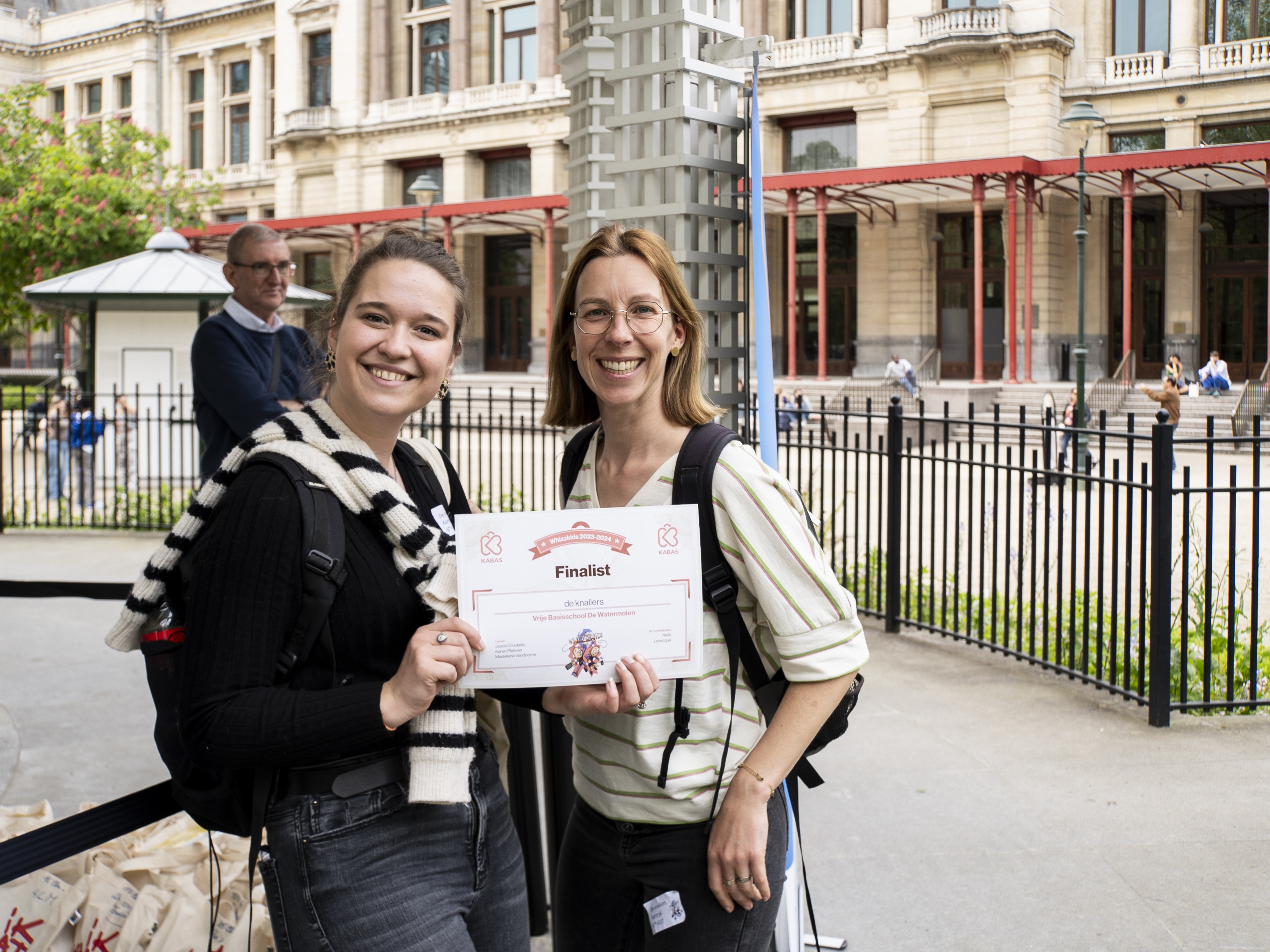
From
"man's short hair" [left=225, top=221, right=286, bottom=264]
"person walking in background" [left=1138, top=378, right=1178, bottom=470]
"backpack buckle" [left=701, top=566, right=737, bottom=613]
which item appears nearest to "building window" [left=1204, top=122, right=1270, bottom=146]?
"person walking in background" [left=1138, top=378, right=1178, bottom=470]

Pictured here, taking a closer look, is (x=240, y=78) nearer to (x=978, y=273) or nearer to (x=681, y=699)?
(x=978, y=273)

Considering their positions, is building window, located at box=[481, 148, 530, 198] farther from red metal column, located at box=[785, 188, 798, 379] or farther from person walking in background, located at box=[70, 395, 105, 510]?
person walking in background, located at box=[70, 395, 105, 510]

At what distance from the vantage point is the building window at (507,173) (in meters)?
40.8

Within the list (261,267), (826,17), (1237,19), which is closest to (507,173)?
(826,17)

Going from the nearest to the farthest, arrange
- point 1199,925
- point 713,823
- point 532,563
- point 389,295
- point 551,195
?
point 532,563 → point 389,295 → point 713,823 → point 1199,925 → point 551,195

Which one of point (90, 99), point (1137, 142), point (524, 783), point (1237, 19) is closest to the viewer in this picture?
point (524, 783)

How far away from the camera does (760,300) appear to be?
296 centimetres

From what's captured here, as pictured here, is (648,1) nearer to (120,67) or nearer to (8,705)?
(8,705)

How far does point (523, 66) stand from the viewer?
41062 mm

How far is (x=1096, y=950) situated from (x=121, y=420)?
11.5m

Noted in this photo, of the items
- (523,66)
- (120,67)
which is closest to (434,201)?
(523,66)

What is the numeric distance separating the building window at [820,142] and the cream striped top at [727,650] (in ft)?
110

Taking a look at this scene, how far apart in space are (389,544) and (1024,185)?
94.7ft

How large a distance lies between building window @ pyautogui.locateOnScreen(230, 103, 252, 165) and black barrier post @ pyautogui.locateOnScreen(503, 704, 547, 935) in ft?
167
